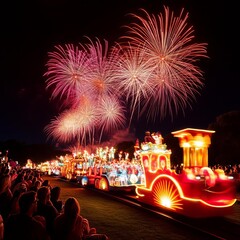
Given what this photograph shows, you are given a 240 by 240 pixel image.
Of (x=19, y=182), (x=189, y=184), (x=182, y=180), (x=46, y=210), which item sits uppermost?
(x=182, y=180)

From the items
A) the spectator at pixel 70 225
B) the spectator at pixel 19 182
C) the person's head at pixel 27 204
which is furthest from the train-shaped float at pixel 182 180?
the person's head at pixel 27 204

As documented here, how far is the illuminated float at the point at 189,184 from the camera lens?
1162 centimetres

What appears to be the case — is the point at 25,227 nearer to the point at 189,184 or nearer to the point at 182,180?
the point at 189,184

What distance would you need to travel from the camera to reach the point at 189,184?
1187 centimetres

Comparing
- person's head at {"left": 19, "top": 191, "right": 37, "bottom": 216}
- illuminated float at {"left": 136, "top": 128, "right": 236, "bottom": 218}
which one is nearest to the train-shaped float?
illuminated float at {"left": 136, "top": 128, "right": 236, "bottom": 218}

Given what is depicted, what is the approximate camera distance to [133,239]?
918 centimetres

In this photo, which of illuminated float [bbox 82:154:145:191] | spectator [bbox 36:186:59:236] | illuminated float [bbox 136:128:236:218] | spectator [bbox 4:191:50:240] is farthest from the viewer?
illuminated float [bbox 82:154:145:191]

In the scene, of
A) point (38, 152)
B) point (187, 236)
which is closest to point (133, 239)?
point (187, 236)

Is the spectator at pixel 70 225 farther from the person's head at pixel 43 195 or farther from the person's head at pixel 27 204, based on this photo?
the person's head at pixel 43 195

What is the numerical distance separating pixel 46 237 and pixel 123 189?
60.4 ft

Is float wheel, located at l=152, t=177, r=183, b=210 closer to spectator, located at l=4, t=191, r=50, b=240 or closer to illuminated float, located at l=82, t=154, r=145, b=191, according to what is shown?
illuminated float, located at l=82, t=154, r=145, b=191

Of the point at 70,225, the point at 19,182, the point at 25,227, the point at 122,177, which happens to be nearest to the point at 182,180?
the point at 19,182

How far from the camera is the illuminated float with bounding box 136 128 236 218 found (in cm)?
1162

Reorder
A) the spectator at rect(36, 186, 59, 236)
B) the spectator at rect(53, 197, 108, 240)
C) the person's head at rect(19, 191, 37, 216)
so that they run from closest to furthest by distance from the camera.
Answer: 1. the person's head at rect(19, 191, 37, 216)
2. the spectator at rect(53, 197, 108, 240)
3. the spectator at rect(36, 186, 59, 236)
